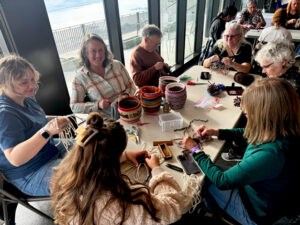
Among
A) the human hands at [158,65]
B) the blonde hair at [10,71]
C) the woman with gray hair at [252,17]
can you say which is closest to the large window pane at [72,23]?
the human hands at [158,65]

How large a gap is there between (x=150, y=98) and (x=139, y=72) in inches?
31.3

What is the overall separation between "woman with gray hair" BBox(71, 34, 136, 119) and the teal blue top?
1.04 meters

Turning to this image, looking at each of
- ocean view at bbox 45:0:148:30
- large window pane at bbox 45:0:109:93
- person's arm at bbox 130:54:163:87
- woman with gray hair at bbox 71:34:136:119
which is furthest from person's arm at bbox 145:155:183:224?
ocean view at bbox 45:0:148:30

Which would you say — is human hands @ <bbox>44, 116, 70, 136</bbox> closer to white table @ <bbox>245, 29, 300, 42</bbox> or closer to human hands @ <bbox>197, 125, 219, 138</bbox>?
human hands @ <bbox>197, 125, 219, 138</bbox>

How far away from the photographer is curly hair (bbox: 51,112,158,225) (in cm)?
75

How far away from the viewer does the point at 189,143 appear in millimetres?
1217

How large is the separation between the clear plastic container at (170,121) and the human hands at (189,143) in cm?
20

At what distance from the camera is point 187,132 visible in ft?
4.57

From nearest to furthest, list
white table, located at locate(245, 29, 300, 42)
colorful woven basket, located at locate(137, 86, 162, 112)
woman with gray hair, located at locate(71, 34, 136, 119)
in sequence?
colorful woven basket, located at locate(137, 86, 162, 112)
woman with gray hair, located at locate(71, 34, 136, 119)
white table, located at locate(245, 29, 300, 42)

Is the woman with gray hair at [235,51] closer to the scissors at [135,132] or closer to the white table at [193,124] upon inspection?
the white table at [193,124]

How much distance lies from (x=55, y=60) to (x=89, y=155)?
142 centimetres

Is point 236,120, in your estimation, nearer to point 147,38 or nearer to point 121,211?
point 121,211

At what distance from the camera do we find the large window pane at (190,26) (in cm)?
439

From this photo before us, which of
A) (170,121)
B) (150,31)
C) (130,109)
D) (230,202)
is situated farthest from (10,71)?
(230,202)
